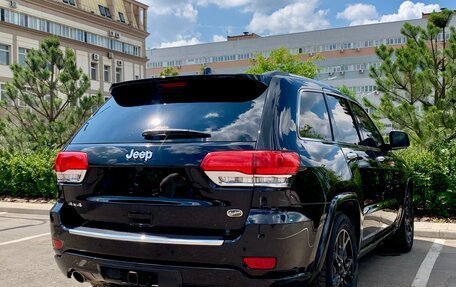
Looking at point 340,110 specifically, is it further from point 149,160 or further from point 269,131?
point 149,160

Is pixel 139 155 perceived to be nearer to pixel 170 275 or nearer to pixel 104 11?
pixel 170 275

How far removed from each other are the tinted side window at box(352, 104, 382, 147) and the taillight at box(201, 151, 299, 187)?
6.37ft

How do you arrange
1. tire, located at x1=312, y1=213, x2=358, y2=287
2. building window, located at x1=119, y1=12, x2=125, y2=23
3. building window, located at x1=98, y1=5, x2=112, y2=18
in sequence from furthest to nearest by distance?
building window, located at x1=119, y1=12, x2=125, y2=23 < building window, located at x1=98, y1=5, x2=112, y2=18 < tire, located at x1=312, y1=213, x2=358, y2=287

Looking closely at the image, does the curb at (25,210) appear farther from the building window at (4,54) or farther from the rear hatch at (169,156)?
the building window at (4,54)

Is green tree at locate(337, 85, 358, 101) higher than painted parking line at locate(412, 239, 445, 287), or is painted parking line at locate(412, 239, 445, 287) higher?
green tree at locate(337, 85, 358, 101)

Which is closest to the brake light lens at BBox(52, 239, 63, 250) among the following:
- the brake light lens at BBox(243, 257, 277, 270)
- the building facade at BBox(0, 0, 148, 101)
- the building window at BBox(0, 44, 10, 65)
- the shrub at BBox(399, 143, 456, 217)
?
the brake light lens at BBox(243, 257, 277, 270)

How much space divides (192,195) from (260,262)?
588mm

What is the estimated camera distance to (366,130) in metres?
5.12

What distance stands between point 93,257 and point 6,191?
10.9 m

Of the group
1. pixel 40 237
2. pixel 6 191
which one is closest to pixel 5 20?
pixel 6 191

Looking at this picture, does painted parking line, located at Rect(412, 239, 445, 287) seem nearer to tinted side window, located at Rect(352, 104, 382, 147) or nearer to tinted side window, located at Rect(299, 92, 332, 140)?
tinted side window, located at Rect(352, 104, 382, 147)

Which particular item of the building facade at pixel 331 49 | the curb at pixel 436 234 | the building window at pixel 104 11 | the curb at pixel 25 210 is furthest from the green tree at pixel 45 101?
the building facade at pixel 331 49

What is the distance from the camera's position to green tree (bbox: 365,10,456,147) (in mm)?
10469

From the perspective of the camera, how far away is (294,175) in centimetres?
316
